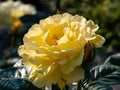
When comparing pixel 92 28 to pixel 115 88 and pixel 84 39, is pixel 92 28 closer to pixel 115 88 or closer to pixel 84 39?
pixel 84 39

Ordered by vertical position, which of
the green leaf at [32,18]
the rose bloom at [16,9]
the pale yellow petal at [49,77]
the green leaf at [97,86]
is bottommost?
the pale yellow petal at [49,77]

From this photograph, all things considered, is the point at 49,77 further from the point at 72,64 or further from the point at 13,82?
the point at 13,82

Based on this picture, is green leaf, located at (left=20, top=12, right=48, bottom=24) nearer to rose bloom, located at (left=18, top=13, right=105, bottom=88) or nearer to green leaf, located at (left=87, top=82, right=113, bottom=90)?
green leaf, located at (left=87, top=82, right=113, bottom=90)

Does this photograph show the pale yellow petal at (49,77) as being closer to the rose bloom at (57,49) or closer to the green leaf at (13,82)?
the rose bloom at (57,49)

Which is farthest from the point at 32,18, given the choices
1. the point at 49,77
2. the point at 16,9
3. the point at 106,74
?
the point at 49,77

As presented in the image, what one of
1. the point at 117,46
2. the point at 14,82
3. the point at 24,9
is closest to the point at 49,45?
the point at 14,82

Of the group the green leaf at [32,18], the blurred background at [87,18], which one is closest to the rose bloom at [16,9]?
the blurred background at [87,18]
